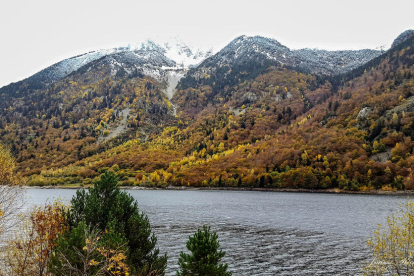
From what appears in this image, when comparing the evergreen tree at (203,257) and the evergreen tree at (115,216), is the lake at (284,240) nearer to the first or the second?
the evergreen tree at (115,216)

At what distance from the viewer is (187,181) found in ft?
607

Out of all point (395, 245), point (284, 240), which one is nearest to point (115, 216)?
point (395, 245)

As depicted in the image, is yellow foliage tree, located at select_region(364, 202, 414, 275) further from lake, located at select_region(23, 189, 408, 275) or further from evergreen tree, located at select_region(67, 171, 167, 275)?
lake, located at select_region(23, 189, 408, 275)

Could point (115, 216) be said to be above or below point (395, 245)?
above

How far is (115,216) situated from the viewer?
53.7 ft

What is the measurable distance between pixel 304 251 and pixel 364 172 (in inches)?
5014

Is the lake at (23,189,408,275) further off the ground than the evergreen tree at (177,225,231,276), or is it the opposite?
the evergreen tree at (177,225,231,276)

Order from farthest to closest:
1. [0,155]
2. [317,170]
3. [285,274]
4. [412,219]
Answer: [317,170] < [285,274] < [0,155] < [412,219]

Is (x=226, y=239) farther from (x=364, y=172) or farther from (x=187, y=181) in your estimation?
(x=187, y=181)

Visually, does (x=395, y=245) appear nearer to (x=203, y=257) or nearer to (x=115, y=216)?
(x=203, y=257)

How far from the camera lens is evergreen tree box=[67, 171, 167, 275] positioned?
16.0m

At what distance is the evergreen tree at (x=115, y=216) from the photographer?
52.5 feet

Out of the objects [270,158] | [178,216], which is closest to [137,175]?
[270,158]

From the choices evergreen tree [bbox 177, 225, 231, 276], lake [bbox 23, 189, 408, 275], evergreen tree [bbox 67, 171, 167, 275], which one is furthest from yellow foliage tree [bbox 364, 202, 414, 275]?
lake [bbox 23, 189, 408, 275]
